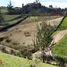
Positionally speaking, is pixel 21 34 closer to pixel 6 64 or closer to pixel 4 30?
pixel 4 30

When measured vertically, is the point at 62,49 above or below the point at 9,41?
above

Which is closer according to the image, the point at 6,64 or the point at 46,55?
the point at 6,64

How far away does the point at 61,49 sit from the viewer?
43031 mm

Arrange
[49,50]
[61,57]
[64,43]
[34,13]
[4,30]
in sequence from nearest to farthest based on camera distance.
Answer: [61,57] → [49,50] → [64,43] → [4,30] → [34,13]

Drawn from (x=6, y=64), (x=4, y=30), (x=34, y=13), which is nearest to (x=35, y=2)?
(x=34, y=13)

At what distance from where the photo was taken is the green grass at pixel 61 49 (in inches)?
1586

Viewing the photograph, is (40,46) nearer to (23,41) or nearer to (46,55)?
(46,55)

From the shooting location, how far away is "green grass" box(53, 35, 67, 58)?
40.3 meters

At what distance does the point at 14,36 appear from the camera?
73750mm

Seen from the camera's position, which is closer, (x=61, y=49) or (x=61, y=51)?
(x=61, y=51)

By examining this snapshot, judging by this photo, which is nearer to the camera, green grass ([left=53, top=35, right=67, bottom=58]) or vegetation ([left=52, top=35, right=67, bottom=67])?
vegetation ([left=52, top=35, right=67, bottom=67])

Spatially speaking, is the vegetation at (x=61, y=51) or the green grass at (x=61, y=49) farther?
the green grass at (x=61, y=49)

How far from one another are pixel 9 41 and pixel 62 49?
89.6ft

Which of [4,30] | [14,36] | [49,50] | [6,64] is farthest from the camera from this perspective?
[4,30]
